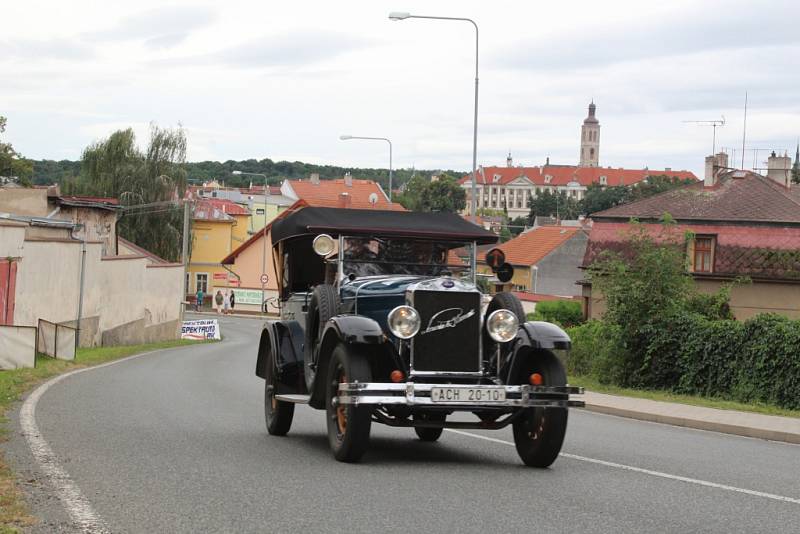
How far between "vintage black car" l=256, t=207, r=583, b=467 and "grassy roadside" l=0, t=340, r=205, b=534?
275 centimetres

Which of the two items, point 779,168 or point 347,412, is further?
point 779,168

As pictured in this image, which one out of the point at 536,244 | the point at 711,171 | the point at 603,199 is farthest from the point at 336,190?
the point at 711,171

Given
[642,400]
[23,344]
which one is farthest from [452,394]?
[23,344]

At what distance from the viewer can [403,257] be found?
11.9 meters

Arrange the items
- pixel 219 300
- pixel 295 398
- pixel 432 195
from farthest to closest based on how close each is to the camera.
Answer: pixel 432 195, pixel 219 300, pixel 295 398

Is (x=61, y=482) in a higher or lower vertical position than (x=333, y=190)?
lower

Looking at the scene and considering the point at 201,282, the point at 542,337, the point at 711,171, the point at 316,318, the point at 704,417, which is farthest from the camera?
the point at 201,282

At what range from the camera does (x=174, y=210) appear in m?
77.1

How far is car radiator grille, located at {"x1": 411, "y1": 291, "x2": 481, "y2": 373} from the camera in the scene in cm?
1010

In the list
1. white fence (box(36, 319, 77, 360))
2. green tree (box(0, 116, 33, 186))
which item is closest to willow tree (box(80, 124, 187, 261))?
green tree (box(0, 116, 33, 186))

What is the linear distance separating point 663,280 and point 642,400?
430cm

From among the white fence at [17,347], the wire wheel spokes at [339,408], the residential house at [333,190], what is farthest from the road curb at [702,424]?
the residential house at [333,190]

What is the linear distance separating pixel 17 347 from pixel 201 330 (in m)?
34.3

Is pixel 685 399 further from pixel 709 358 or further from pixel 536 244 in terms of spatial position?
pixel 536 244
